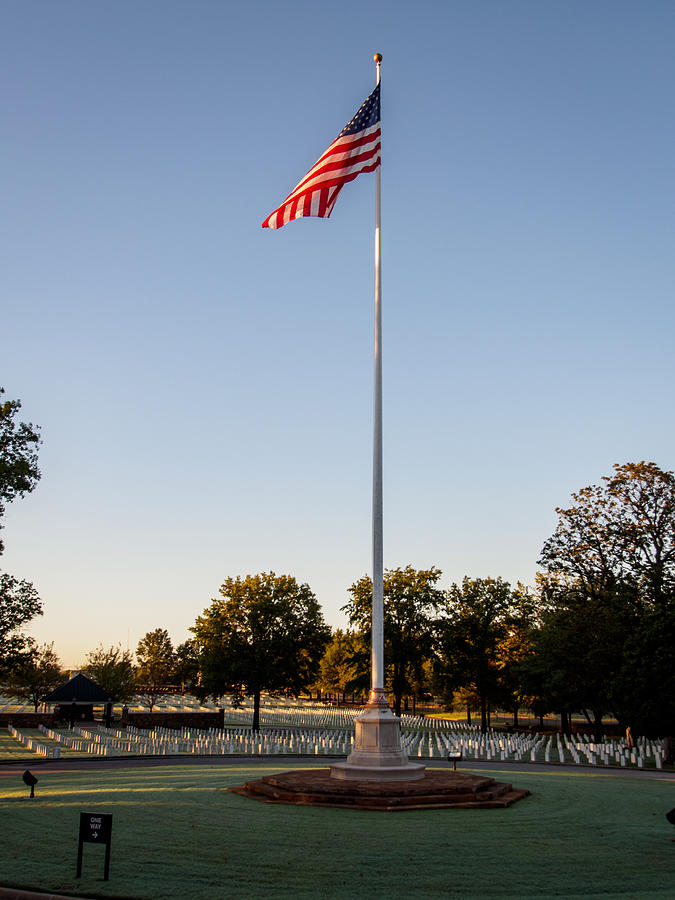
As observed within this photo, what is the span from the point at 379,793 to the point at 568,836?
171 inches

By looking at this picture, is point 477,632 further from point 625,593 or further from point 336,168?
point 336,168

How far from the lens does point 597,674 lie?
4109 cm

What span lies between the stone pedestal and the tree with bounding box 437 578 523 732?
44977mm

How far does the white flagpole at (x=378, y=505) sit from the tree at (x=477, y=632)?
145ft

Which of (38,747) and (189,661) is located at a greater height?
(189,661)

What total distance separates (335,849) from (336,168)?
53.5 ft

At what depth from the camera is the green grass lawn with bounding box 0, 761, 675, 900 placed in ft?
31.3

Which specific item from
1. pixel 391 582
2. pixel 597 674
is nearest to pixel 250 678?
pixel 391 582

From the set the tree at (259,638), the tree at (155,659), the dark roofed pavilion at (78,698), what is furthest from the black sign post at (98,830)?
the tree at (155,659)

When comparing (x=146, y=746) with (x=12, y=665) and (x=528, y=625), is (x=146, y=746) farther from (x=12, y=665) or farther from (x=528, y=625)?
(x=528, y=625)

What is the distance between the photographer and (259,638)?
182 feet

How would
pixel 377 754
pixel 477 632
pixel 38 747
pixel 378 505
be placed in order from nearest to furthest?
pixel 377 754 < pixel 378 505 < pixel 38 747 < pixel 477 632

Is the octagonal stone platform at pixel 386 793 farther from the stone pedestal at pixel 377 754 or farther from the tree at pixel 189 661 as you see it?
the tree at pixel 189 661

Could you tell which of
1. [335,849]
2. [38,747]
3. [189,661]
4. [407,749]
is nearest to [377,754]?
[335,849]
